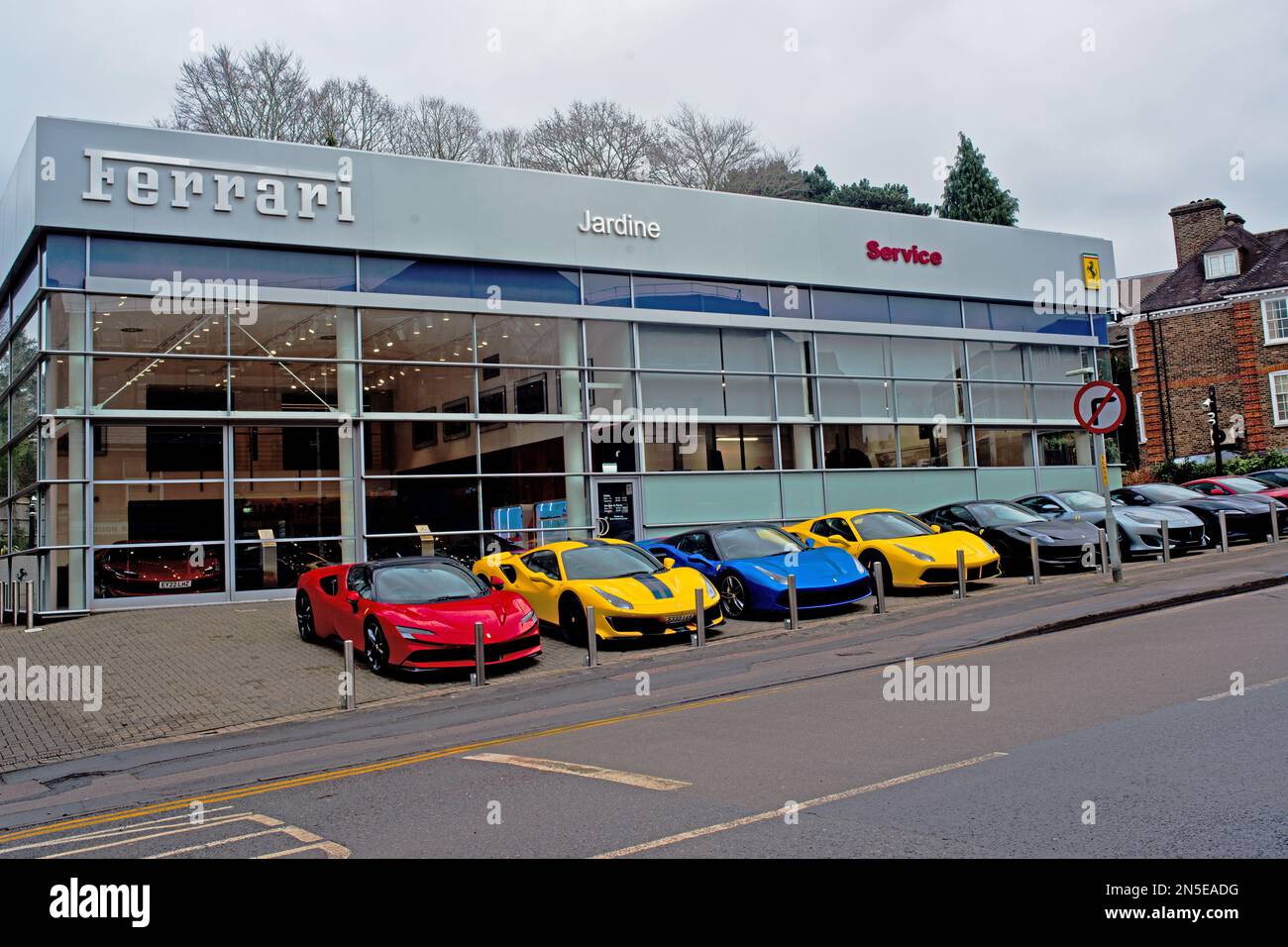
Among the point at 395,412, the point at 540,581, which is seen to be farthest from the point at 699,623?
the point at 395,412

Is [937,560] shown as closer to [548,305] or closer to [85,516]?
[548,305]

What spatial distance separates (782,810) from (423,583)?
8.98 meters

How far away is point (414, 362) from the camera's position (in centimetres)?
2103

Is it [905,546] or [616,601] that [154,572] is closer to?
[616,601]

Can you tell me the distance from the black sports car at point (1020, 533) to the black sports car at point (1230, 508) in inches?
172

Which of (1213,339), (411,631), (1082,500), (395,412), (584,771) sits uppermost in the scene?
(1213,339)

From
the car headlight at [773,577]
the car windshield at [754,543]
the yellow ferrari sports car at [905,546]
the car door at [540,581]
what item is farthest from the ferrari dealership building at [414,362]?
the car headlight at [773,577]

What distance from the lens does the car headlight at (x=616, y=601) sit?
45.8 ft

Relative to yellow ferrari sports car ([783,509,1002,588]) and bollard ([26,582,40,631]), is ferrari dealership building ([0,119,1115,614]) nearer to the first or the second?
bollard ([26,582,40,631])

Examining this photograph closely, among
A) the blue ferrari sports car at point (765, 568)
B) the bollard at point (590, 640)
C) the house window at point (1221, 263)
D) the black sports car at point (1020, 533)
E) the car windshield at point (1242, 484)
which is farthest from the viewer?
the house window at point (1221, 263)

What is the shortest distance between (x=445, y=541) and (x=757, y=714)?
12928 millimetres

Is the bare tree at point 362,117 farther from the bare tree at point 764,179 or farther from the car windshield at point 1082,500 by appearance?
the car windshield at point 1082,500
